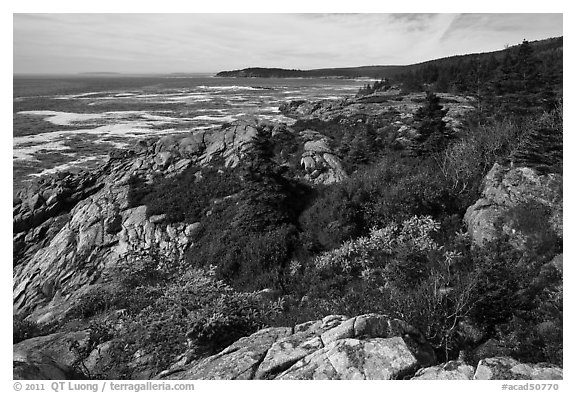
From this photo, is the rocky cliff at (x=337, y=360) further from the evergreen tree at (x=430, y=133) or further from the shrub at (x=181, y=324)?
the evergreen tree at (x=430, y=133)

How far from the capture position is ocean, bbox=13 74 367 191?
48.5 ft

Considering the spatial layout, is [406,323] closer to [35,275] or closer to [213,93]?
[35,275]

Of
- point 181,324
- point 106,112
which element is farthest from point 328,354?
point 106,112

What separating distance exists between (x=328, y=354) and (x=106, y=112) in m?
21.9

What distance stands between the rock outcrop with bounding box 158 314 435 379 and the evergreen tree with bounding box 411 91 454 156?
11324mm

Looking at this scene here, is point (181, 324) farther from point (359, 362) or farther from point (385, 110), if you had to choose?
point (385, 110)

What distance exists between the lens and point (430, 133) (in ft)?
55.6

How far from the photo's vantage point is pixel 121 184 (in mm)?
16531

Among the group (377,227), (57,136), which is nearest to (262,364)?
(377,227)

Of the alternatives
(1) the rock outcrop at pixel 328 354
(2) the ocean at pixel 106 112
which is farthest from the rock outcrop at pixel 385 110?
(1) the rock outcrop at pixel 328 354

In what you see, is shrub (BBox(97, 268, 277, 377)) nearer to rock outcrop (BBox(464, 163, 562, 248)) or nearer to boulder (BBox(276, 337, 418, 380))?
boulder (BBox(276, 337, 418, 380))

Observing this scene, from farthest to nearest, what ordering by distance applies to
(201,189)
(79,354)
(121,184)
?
(121,184) → (201,189) → (79,354)

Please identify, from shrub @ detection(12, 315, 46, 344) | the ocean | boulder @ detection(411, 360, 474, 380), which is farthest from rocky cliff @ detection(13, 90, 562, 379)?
the ocean
